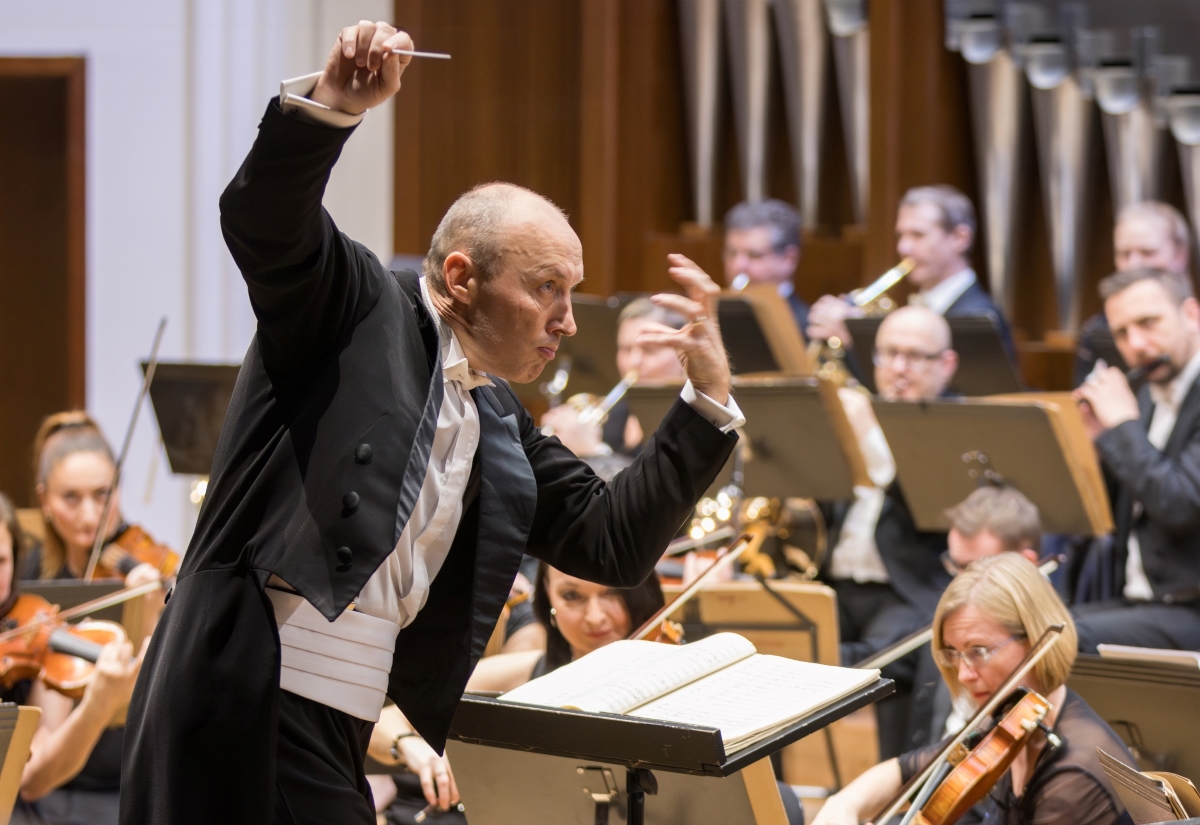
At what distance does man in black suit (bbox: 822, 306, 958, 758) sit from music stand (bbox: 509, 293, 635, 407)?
31.3 inches

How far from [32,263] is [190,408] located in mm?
3061

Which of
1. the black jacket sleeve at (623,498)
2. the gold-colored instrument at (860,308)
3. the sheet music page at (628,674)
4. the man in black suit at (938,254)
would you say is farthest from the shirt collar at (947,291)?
the black jacket sleeve at (623,498)

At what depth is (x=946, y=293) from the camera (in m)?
4.90

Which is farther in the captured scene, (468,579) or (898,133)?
(898,133)

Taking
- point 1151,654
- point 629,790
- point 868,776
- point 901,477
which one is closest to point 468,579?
point 629,790

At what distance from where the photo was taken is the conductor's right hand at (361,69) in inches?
50.7

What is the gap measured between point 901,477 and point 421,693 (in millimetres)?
2402

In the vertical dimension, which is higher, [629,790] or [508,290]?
[508,290]

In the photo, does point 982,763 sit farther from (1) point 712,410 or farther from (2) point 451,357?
(2) point 451,357

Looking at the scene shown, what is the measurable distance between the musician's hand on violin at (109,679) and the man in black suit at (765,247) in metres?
2.83

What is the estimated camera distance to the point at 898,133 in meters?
5.49

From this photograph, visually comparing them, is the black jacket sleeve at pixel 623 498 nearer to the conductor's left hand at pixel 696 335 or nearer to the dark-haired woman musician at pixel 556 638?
the conductor's left hand at pixel 696 335

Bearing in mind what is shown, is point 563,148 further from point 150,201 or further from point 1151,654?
point 1151,654

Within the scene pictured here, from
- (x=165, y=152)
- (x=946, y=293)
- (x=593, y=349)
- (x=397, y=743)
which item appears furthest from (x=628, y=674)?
(x=165, y=152)
